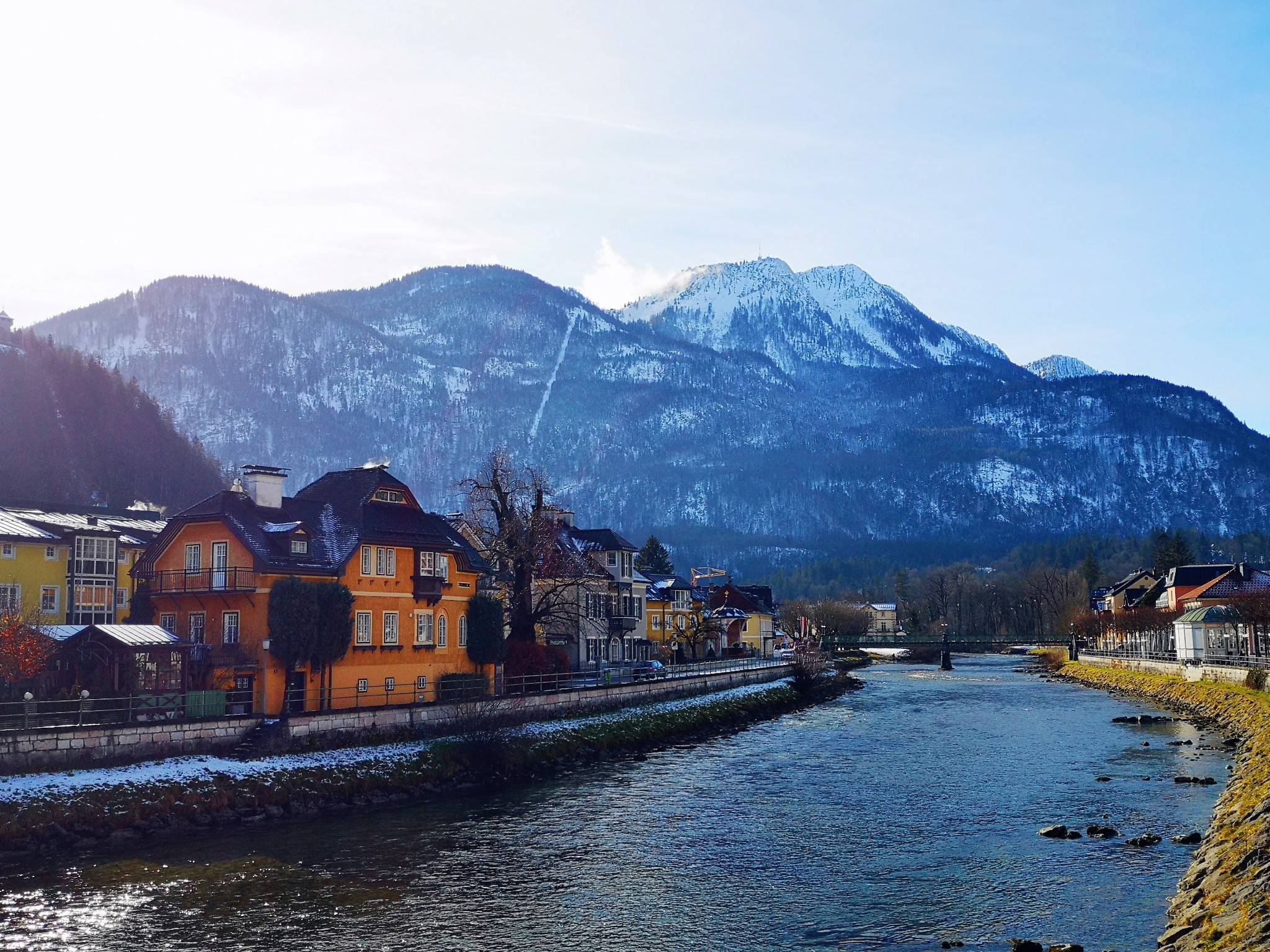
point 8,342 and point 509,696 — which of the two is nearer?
point 509,696

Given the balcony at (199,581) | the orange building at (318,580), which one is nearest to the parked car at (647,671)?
the orange building at (318,580)

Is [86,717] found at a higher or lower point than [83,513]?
lower

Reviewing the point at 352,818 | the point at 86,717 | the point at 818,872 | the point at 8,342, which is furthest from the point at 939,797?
the point at 8,342

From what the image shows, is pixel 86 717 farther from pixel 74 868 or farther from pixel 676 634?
pixel 676 634

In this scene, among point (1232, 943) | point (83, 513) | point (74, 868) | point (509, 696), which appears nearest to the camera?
point (1232, 943)

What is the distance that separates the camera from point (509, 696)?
204 ft

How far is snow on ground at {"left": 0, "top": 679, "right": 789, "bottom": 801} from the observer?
126ft

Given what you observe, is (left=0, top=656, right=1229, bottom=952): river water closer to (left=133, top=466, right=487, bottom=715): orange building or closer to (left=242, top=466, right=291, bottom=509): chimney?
→ (left=133, top=466, right=487, bottom=715): orange building

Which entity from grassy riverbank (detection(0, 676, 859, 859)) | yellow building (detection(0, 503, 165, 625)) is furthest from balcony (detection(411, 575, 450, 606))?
yellow building (detection(0, 503, 165, 625))

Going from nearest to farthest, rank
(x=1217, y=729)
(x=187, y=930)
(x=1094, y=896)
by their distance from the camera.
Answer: (x=187, y=930), (x=1094, y=896), (x=1217, y=729)

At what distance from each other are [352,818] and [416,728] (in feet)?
38.4

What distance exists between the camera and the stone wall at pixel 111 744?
1570 inches

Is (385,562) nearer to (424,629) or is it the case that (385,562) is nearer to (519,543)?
(424,629)

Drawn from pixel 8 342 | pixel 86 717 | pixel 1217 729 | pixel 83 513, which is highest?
pixel 8 342
